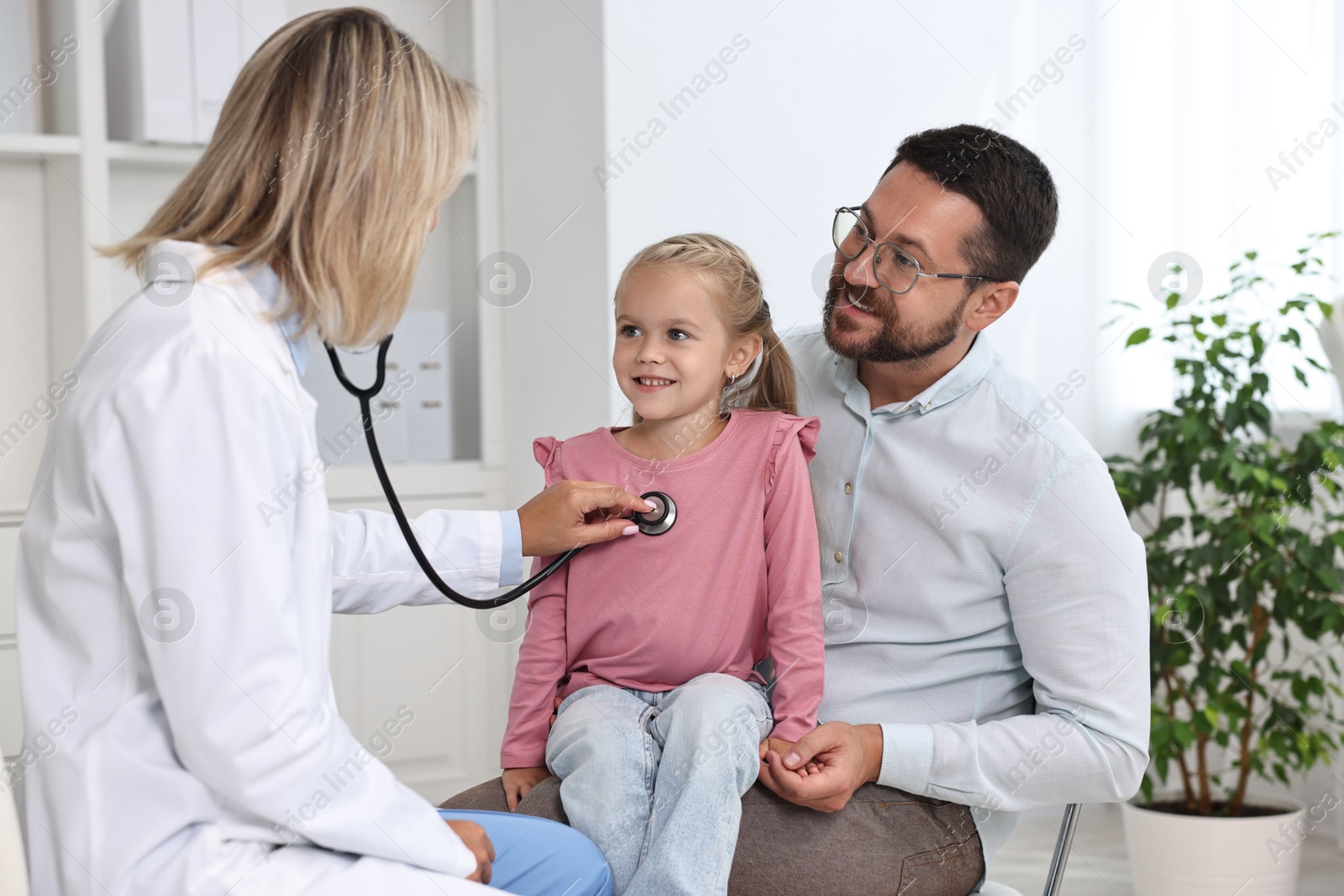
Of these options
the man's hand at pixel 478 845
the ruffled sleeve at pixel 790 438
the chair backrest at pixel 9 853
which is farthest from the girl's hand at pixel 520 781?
the chair backrest at pixel 9 853

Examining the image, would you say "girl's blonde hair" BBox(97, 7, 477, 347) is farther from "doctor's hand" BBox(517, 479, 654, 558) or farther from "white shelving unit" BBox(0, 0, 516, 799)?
"white shelving unit" BBox(0, 0, 516, 799)

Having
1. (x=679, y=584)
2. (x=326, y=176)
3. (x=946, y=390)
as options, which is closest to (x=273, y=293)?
(x=326, y=176)

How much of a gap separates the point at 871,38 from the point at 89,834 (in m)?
2.24

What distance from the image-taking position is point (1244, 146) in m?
2.94

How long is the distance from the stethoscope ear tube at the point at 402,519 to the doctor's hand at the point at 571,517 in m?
0.02

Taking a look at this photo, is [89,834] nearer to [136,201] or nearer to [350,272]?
[350,272]

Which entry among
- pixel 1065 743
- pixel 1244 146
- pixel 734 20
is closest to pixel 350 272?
pixel 1065 743

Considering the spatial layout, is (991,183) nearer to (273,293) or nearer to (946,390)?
(946,390)

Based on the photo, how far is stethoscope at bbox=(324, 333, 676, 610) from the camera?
3.36 feet

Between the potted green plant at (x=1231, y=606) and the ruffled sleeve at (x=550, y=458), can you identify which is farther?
the potted green plant at (x=1231, y=606)

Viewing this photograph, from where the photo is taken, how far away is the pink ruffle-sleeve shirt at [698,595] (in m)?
1.33

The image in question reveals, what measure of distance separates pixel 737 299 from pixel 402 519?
518 millimetres

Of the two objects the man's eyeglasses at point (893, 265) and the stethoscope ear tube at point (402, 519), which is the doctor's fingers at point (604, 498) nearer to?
the stethoscope ear tube at point (402, 519)

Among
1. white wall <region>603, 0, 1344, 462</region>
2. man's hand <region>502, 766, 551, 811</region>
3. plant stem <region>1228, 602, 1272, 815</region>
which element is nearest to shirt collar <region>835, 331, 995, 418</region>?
man's hand <region>502, 766, 551, 811</region>
